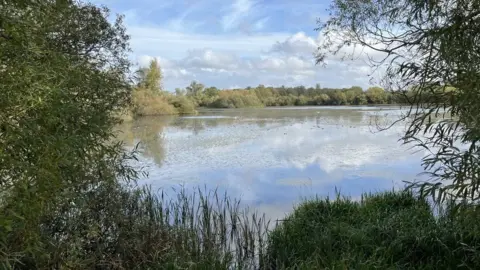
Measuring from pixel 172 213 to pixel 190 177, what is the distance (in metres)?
3.76

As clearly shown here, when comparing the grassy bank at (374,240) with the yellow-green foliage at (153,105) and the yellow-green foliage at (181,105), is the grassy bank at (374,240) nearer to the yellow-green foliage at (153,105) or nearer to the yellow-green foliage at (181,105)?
the yellow-green foliage at (153,105)

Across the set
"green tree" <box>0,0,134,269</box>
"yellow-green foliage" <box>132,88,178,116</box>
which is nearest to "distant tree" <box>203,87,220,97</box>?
"yellow-green foliage" <box>132,88,178,116</box>

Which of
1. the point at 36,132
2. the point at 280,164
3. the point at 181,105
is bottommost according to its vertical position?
the point at 280,164

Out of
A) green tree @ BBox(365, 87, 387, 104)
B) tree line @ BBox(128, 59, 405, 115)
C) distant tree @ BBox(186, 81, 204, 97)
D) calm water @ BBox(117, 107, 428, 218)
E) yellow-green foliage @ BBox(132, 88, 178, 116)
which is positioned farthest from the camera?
distant tree @ BBox(186, 81, 204, 97)

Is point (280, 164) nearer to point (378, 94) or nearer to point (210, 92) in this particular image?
point (378, 94)

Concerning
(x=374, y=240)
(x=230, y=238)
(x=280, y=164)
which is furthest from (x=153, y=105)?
(x=374, y=240)

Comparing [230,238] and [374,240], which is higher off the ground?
[374,240]

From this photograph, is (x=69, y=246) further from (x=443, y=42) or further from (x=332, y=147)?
(x=332, y=147)

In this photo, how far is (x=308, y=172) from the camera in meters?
9.02

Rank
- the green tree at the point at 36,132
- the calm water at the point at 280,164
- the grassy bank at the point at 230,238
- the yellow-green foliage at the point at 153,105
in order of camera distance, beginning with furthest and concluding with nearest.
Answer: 1. the yellow-green foliage at the point at 153,105
2. the calm water at the point at 280,164
3. the grassy bank at the point at 230,238
4. the green tree at the point at 36,132

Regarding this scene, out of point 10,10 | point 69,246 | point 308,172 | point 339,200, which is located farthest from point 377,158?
point 10,10

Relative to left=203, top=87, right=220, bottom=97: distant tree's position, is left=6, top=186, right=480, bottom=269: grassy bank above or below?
below

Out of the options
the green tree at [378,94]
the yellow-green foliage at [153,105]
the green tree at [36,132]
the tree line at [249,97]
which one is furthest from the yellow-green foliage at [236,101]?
the green tree at [36,132]

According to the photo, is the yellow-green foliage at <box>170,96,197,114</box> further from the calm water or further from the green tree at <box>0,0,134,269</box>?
the green tree at <box>0,0,134,269</box>
